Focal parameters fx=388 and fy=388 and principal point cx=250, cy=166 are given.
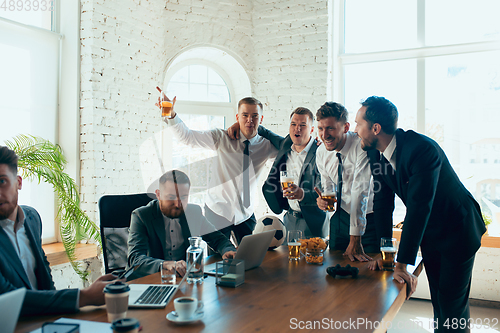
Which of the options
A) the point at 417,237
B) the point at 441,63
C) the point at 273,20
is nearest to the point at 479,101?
the point at 441,63

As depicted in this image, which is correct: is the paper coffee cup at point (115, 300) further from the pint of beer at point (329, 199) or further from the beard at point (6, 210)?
the pint of beer at point (329, 199)

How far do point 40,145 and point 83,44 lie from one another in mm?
1006

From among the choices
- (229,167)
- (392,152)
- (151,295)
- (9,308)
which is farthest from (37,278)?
(392,152)

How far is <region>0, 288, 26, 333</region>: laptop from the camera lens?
911 millimetres

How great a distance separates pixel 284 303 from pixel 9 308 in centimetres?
87

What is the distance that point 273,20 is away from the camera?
4.57m

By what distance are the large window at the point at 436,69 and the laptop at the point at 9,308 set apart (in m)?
4.06

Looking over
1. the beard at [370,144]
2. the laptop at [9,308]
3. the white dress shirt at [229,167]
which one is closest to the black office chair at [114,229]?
the white dress shirt at [229,167]

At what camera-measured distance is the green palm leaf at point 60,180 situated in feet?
9.91

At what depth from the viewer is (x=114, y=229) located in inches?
92.7

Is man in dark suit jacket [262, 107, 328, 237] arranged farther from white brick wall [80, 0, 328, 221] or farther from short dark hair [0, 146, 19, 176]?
short dark hair [0, 146, 19, 176]

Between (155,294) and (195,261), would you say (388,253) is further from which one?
(155,294)

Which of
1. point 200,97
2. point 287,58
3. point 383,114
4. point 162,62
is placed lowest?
point 383,114

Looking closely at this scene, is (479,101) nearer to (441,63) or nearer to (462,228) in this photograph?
(441,63)
